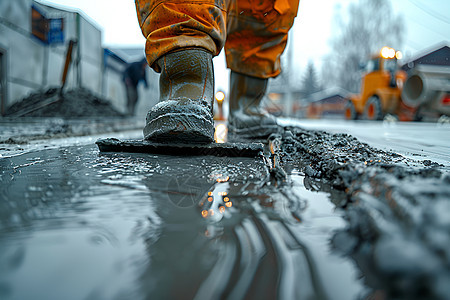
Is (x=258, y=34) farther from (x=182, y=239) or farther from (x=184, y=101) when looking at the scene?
(x=182, y=239)

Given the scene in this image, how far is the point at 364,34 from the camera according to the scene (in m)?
20.0

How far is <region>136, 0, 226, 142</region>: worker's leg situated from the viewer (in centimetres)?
97

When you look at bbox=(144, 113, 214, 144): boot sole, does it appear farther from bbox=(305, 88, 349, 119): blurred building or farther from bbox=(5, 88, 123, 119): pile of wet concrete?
bbox=(305, 88, 349, 119): blurred building

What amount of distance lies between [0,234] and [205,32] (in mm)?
900

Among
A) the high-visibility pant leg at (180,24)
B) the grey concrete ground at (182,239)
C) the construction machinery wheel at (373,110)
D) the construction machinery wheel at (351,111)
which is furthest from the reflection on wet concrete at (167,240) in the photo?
the construction machinery wheel at (351,111)

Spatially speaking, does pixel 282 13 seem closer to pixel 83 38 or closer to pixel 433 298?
pixel 433 298

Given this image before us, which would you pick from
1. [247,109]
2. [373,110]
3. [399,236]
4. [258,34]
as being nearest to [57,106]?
[247,109]

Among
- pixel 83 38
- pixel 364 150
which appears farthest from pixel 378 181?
pixel 83 38

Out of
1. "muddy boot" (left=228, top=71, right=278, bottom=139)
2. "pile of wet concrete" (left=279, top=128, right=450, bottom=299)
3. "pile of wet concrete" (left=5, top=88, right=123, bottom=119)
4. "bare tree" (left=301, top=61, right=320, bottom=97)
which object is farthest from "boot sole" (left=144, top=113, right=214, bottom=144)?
"bare tree" (left=301, top=61, right=320, bottom=97)

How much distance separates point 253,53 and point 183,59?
0.83 metres

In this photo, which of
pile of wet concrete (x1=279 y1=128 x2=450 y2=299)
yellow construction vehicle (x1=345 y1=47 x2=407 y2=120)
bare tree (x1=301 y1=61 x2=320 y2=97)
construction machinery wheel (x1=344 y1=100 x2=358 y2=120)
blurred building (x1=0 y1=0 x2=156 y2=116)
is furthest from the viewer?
bare tree (x1=301 y1=61 x2=320 y2=97)

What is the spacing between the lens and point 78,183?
65 centimetres

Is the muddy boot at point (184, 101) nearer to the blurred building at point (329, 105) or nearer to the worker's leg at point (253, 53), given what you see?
the worker's leg at point (253, 53)

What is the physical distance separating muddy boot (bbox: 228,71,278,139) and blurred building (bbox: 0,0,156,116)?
5322mm
